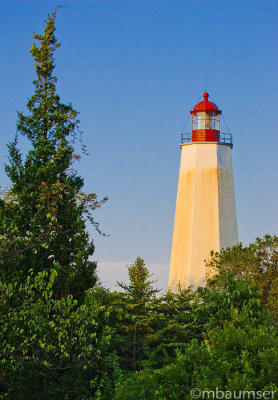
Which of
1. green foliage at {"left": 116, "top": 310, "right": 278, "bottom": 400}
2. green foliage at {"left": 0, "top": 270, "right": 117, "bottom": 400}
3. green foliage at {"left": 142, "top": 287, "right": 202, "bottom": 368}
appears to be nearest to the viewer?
green foliage at {"left": 116, "top": 310, "right": 278, "bottom": 400}

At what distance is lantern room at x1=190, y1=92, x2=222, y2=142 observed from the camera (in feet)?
165

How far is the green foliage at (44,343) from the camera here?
1895 centimetres

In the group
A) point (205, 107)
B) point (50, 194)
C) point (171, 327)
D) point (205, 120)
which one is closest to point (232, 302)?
point (171, 327)

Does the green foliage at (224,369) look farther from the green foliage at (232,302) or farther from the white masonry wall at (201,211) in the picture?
the white masonry wall at (201,211)

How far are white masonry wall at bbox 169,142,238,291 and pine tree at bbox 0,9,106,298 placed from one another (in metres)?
25.8

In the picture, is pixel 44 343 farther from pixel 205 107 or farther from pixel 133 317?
pixel 205 107

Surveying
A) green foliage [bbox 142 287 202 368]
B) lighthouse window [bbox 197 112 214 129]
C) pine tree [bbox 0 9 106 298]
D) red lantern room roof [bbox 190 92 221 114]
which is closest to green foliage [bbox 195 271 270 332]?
green foliage [bbox 142 287 202 368]

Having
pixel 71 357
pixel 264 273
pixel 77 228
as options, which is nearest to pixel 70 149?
pixel 77 228

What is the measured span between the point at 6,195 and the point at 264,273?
21.8 metres

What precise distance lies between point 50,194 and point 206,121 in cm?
3043

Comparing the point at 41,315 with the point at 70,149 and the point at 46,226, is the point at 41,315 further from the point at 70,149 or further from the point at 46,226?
the point at 70,149

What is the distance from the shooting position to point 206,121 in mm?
51031

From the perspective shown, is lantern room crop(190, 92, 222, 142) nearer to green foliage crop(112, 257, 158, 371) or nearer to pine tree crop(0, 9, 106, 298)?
green foliage crop(112, 257, 158, 371)

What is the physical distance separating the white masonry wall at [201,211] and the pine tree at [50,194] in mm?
25764
